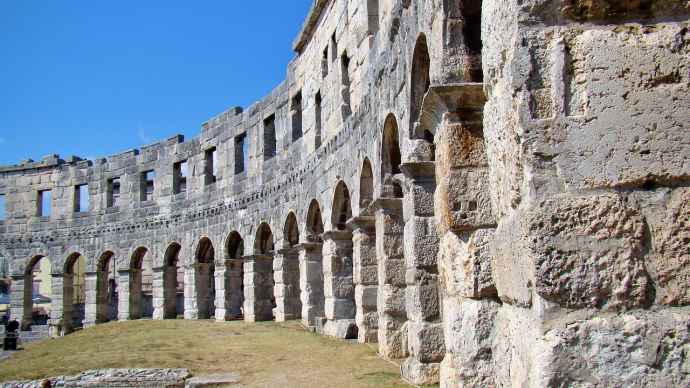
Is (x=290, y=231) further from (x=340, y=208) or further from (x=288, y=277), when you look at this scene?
(x=340, y=208)

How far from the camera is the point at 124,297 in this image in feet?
76.1

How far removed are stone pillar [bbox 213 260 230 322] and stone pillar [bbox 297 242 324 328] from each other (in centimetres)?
496

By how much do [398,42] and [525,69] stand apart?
19.2 ft

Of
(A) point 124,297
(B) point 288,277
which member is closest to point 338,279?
(B) point 288,277

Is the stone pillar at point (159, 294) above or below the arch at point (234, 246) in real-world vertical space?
below

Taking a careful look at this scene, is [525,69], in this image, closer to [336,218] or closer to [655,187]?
[655,187]

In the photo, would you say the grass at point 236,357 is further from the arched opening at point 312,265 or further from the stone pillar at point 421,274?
the arched opening at point 312,265

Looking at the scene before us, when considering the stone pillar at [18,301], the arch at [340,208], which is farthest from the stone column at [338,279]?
the stone pillar at [18,301]

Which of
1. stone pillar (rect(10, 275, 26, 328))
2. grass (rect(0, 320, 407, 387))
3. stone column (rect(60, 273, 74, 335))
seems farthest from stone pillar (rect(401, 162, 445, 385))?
stone pillar (rect(10, 275, 26, 328))

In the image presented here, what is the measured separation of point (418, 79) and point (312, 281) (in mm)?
8475

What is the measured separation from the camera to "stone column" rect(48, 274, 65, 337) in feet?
78.7

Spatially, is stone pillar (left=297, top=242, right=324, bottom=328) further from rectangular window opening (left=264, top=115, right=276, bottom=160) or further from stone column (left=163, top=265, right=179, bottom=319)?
stone column (left=163, top=265, right=179, bottom=319)

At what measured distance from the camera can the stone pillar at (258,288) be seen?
18.5m

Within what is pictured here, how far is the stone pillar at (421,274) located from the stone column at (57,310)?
788 inches
